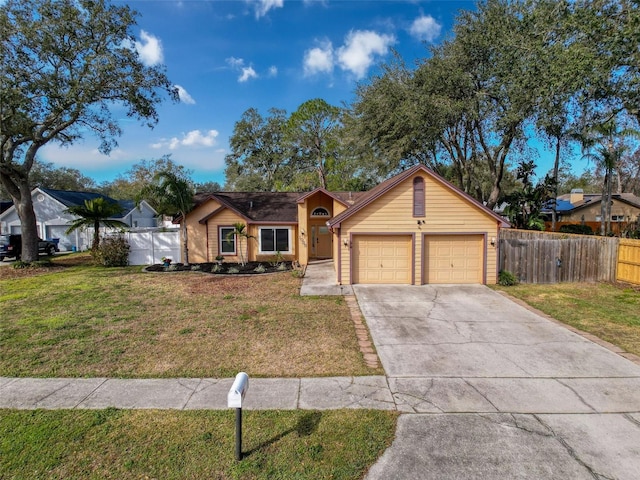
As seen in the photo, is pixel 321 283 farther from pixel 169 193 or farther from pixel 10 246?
pixel 10 246

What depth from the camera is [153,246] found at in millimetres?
18547

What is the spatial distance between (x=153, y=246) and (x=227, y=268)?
5.36 m

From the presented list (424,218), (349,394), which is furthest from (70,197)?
(349,394)

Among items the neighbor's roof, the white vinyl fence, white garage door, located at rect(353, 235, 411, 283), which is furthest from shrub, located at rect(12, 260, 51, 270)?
the neighbor's roof

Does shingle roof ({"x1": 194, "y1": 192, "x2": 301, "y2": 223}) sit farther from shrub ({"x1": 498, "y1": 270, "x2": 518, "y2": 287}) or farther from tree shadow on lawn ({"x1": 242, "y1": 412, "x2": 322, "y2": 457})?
tree shadow on lawn ({"x1": 242, "y1": 412, "x2": 322, "y2": 457})

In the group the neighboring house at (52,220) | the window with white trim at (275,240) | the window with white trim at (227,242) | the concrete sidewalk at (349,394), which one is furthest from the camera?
the neighboring house at (52,220)

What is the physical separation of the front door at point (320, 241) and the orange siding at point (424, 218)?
6.37 meters

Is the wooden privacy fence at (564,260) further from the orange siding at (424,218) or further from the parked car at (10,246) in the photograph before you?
the parked car at (10,246)

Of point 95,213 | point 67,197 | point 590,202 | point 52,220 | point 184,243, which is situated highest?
point 67,197

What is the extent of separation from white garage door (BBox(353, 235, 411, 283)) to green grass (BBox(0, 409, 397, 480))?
8632mm

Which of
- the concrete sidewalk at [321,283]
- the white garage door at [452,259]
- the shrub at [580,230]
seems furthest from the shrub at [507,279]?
the shrub at [580,230]

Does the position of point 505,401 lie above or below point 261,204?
below

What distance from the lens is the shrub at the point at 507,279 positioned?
→ 1245cm

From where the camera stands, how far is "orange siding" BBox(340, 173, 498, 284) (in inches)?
494
